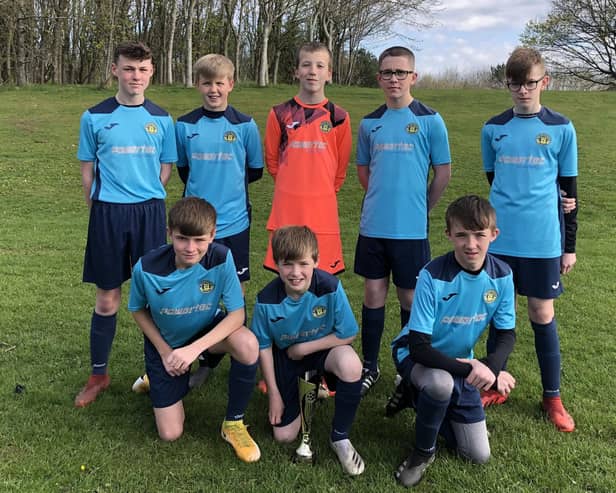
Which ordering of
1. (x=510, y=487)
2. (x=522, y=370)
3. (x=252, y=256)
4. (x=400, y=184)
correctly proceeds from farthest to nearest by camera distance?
(x=252, y=256), (x=522, y=370), (x=400, y=184), (x=510, y=487)

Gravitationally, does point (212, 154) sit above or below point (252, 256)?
above

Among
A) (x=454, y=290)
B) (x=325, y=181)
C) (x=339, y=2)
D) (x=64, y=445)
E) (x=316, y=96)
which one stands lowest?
(x=64, y=445)

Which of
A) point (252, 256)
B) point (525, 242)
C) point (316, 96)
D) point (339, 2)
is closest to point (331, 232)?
point (316, 96)

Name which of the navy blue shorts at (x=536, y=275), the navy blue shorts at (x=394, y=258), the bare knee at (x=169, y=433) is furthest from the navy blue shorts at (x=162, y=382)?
the navy blue shorts at (x=536, y=275)

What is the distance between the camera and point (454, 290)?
284 centimetres

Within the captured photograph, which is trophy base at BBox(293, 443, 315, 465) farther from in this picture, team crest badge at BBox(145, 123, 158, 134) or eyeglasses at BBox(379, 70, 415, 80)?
eyeglasses at BBox(379, 70, 415, 80)

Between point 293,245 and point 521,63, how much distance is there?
1.68 m

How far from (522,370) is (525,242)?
1.13 m

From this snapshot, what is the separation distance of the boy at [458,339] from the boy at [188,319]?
867 millimetres

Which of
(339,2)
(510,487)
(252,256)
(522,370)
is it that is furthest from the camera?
(339,2)

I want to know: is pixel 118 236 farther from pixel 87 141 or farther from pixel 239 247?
pixel 239 247

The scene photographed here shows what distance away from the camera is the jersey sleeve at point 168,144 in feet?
11.7

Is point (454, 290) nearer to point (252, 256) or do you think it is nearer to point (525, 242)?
point (525, 242)

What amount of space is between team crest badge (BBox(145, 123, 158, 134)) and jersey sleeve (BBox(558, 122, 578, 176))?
2.44m
